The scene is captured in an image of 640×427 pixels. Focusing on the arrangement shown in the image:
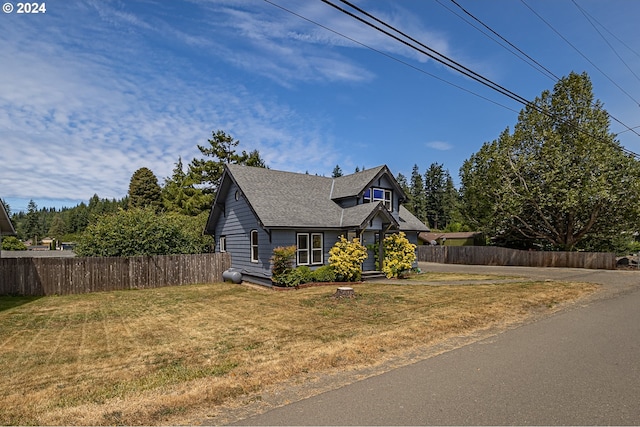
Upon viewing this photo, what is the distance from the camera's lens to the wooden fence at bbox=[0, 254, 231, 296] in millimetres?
15469

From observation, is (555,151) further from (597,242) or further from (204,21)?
(204,21)

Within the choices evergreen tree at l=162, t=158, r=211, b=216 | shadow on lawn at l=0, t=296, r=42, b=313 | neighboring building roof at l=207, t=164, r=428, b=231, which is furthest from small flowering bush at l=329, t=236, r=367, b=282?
evergreen tree at l=162, t=158, r=211, b=216

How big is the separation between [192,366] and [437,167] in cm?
9007

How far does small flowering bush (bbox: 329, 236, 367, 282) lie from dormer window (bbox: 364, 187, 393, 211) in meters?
3.72

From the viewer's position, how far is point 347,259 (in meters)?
18.0

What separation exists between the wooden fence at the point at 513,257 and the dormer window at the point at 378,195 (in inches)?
611

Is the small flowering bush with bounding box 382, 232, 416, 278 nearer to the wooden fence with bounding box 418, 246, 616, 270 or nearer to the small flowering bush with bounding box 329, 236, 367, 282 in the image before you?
the small flowering bush with bounding box 329, 236, 367, 282

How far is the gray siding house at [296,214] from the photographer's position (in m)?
17.9

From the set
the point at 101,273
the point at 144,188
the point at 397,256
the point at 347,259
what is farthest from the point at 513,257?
the point at 144,188

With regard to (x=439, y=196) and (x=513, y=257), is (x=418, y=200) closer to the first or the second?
(x=439, y=196)

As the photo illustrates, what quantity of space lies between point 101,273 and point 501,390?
683 inches

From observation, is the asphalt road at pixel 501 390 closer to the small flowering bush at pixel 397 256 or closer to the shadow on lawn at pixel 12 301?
the small flowering bush at pixel 397 256

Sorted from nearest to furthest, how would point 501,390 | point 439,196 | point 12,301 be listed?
point 501,390 < point 12,301 < point 439,196

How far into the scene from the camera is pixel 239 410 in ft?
15.1
